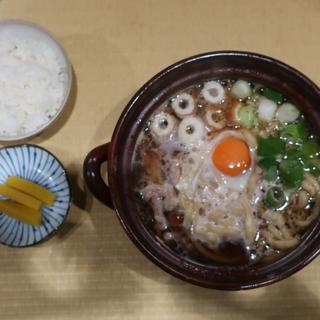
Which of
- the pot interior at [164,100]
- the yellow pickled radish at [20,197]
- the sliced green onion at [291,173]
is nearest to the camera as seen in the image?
the pot interior at [164,100]

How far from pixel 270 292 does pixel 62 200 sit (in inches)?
28.1

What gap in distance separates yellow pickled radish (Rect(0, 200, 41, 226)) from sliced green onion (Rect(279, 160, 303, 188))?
0.76m

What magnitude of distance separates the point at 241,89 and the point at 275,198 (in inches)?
13.4

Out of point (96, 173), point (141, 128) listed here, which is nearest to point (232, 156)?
point (141, 128)

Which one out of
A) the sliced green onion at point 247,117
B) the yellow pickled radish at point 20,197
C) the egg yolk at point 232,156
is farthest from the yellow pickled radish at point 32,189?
the sliced green onion at point 247,117

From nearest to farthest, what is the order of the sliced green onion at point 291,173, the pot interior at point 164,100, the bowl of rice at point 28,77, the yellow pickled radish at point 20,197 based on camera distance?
the pot interior at point 164,100, the sliced green onion at point 291,173, the yellow pickled radish at point 20,197, the bowl of rice at point 28,77

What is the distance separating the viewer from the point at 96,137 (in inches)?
72.4

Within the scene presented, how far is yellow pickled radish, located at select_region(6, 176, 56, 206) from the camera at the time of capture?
68.9 inches

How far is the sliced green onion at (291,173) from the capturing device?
1.63 meters

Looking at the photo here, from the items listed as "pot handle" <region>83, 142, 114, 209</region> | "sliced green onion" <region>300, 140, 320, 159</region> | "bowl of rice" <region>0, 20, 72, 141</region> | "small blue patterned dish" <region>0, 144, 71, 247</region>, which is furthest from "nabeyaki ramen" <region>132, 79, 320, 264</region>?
"bowl of rice" <region>0, 20, 72, 141</region>

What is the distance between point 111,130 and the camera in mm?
1838

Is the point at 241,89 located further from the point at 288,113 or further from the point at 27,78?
the point at 27,78

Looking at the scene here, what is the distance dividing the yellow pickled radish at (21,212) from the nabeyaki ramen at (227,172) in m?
0.34

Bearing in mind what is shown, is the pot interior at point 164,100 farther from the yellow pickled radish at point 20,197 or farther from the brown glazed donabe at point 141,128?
the yellow pickled radish at point 20,197
